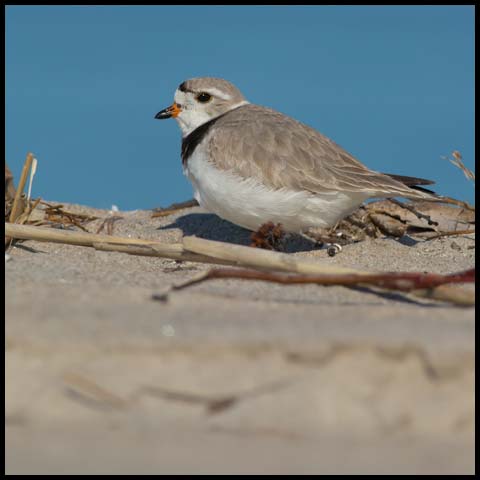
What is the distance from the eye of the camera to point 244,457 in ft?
6.43

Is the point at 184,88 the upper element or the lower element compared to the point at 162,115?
upper

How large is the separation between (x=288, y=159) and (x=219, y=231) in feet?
3.89

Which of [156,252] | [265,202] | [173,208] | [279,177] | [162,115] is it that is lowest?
[156,252]

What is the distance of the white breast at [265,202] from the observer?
4996 millimetres

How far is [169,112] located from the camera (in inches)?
234

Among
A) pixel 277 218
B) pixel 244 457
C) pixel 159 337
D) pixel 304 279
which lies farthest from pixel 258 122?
pixel 244 457

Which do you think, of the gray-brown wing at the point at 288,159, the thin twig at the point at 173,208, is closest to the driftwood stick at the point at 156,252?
the gray-brown wing at the point at 288,159

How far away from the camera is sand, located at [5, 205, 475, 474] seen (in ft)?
6.47

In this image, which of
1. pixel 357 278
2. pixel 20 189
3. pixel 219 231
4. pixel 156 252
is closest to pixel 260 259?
pixel 357 278

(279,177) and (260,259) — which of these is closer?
(260,259)

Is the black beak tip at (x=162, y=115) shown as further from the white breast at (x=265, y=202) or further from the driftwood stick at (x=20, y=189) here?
the driftwood stick at (x=20, y=189)

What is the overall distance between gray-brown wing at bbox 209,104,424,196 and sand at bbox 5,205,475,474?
2.28 meters

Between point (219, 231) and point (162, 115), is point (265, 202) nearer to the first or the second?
point (219, 231)

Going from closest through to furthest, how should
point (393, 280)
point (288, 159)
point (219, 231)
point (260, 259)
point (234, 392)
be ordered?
point (234, 392) < point (393, 280) < point (260, 259) < point (288, 159) < point (219, 231)
